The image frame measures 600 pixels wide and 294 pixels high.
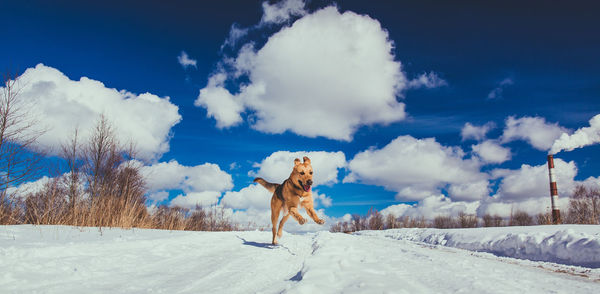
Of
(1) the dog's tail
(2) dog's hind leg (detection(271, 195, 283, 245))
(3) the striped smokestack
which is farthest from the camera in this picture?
(3) the striped smokestack

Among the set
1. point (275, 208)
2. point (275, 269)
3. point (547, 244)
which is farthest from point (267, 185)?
point (547, 244)

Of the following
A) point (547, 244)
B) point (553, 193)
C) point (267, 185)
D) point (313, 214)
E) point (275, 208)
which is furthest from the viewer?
point (553, 193)

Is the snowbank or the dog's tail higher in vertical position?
the dog's tail

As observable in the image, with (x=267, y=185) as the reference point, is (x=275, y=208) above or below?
below

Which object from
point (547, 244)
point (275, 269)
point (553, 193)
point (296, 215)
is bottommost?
point (275, 269)

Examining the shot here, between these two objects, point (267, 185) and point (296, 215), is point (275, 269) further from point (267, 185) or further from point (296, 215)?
point (267, 185)

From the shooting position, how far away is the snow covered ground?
2.61 m

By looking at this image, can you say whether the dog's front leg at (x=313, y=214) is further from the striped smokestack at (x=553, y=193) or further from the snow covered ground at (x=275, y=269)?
the striped smokestack at (x=553, y=193)

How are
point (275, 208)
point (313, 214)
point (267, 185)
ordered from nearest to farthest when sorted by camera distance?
point (313, 214), point (275, 208), point (267, 185)

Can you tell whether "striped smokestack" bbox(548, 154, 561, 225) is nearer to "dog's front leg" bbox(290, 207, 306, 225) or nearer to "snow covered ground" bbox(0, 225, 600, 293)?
"snow covered ground" bbox(0, 225, 600, 293)

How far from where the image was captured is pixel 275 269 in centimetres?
379

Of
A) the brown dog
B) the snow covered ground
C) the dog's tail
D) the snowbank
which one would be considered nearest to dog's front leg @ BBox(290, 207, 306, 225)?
the brown dog

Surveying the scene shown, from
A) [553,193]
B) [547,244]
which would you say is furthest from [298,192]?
[553,193]

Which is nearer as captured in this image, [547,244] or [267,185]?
[547,244]
